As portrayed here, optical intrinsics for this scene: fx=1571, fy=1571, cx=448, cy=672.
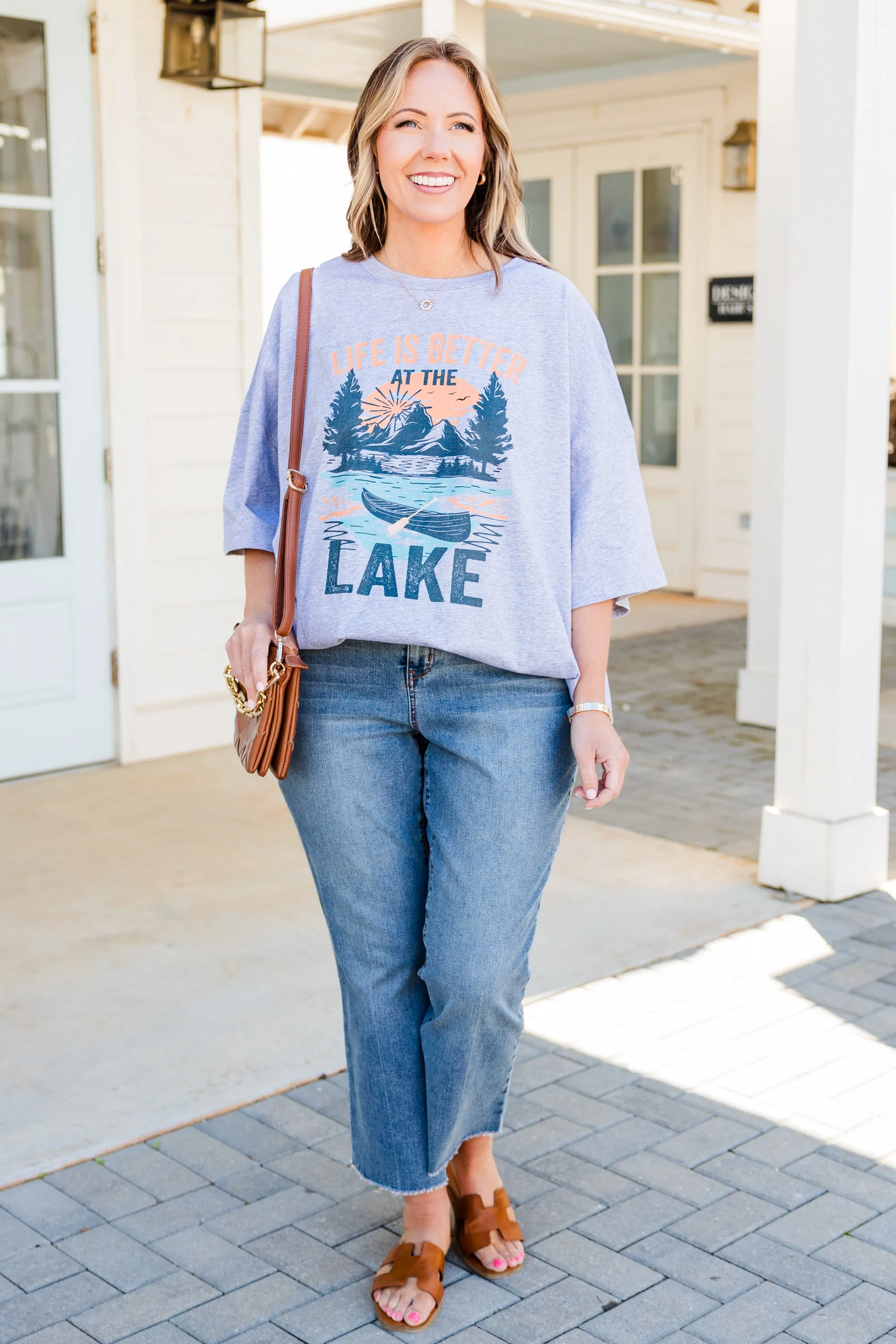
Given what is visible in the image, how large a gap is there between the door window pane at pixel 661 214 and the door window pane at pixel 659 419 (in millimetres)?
696

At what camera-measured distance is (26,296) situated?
5.05m

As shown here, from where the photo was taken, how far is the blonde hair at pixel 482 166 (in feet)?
6.67

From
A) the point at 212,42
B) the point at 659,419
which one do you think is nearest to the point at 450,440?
the point at 212,42

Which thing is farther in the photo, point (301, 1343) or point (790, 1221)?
point (790, 1221)

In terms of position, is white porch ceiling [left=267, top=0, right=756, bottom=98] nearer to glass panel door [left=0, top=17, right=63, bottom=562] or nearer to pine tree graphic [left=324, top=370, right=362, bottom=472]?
glass panel door [left=0, top=17, right=63, bottom=562]

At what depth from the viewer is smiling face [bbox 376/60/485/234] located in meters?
2.01

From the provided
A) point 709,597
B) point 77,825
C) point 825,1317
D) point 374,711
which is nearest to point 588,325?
point 374,711

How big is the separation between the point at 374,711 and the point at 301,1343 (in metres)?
0.88

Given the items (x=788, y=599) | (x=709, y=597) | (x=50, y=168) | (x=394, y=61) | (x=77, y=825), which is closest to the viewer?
(x=394, y=61)

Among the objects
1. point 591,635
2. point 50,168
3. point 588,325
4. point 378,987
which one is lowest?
point 378,987

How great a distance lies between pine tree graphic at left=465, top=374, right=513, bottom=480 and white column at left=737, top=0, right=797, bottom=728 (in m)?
3.86

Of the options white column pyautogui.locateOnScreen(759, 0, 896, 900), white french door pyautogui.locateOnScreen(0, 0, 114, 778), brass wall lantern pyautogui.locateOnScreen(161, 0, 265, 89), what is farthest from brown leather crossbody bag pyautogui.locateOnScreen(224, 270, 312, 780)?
brass wall lantern pyautogui.locateOnScreen(161, 0, 265, 89)

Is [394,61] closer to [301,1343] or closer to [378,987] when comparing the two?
[378,987]

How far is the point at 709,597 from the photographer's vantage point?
9062mm
